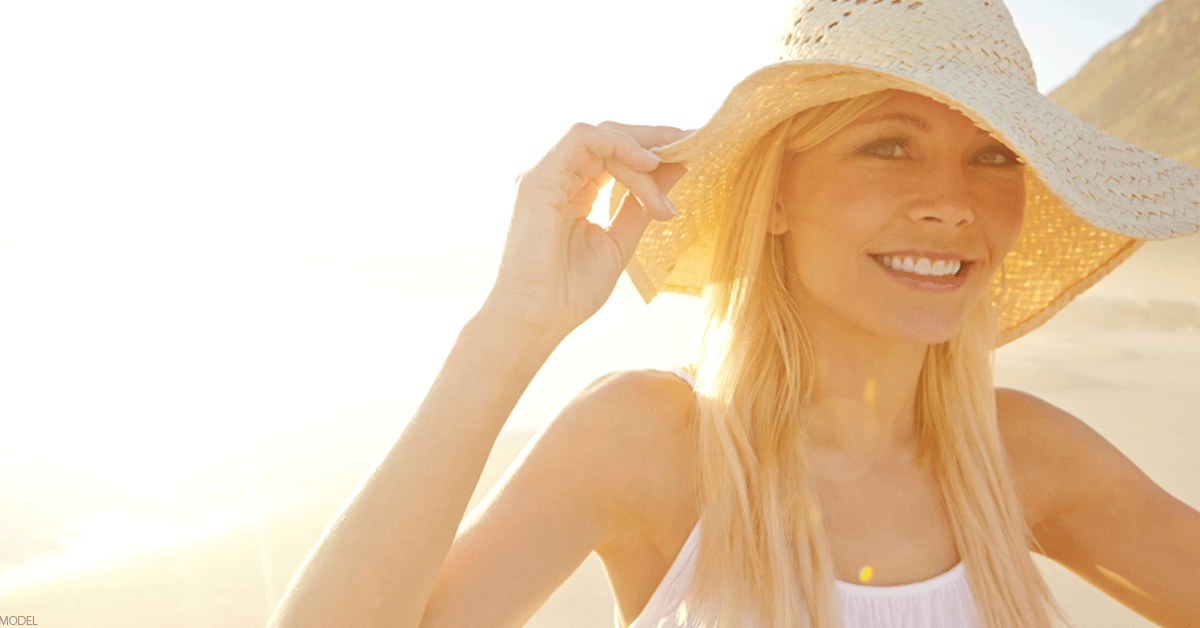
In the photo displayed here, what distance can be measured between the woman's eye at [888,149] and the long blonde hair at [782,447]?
89 mm

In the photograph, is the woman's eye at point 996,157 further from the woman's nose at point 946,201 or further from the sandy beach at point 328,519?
the sandy beach at point 328,519

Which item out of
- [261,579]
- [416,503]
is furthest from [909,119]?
[261,579]

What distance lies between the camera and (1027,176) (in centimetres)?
222

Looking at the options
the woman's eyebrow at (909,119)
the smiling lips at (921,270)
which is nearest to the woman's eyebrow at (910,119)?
the woman's eyebrow at (909,119)

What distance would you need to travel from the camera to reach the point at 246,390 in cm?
646

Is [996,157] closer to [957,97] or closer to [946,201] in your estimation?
[946,201]

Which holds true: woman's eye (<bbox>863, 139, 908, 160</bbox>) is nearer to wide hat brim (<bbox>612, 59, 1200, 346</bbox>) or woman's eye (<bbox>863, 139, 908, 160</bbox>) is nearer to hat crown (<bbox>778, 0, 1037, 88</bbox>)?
wide hat brim (<bbox>612, 59, 1200, 346</bbox>)

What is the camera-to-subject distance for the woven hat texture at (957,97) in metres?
1.58

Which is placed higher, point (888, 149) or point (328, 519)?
point (888, 149)

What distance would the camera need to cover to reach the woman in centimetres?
155

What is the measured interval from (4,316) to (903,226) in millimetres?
9627

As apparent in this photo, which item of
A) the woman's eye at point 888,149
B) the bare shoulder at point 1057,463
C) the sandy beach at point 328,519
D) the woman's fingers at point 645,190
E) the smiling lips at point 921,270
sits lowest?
the sandy beach at point 328,519

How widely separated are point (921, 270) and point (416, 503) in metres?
1.27

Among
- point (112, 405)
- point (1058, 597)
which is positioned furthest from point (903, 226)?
point (112, 405)
